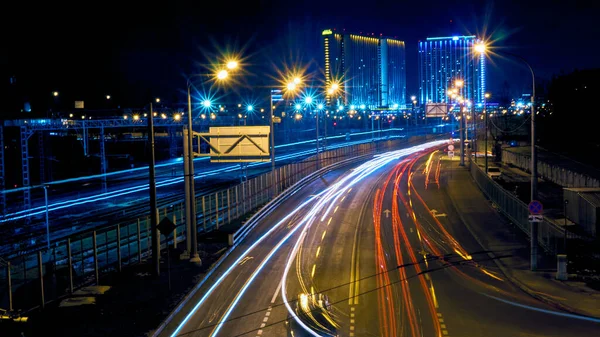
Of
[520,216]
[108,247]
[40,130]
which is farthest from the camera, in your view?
[40,130]

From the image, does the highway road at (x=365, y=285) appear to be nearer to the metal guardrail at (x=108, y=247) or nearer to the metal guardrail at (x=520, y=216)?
the metal guardrail at (x=520, y=216)

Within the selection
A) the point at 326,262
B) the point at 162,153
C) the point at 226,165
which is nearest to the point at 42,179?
the point at 226,165

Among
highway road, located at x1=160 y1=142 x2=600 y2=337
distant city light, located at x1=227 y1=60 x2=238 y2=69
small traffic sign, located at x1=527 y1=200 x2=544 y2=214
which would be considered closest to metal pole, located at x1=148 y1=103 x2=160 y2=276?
highway road, located at x1=160 y1=142 x2=600 y2=337

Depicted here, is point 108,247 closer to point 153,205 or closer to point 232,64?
point 153,205

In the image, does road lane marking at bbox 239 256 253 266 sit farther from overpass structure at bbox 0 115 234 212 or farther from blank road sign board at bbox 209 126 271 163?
overpass structure at bbox 0 115 234 212

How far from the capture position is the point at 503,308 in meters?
17.3

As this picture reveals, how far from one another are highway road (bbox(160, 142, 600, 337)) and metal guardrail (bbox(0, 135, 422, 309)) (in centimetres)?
246

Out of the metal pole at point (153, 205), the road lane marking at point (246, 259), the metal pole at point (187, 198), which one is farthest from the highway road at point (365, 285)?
the metal pole at point (153, 205)

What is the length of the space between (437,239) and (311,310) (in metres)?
12.9

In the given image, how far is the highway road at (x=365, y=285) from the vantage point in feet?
51.0

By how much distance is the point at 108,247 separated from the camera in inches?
1227

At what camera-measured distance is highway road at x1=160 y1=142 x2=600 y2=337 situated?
612 inches

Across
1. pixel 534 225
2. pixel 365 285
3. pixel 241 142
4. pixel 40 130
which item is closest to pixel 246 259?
pixel 241 142

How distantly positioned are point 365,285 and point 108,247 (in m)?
17.0
